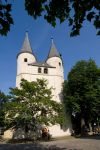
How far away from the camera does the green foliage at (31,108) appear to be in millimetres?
31875

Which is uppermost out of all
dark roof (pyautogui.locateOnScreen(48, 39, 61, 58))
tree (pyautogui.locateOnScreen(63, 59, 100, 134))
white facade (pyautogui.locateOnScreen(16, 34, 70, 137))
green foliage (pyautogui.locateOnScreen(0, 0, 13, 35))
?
dark roof (pyautogui.locateOnScreen(48, 39, 61, 58))

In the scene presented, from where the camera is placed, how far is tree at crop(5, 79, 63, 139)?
31.9 m

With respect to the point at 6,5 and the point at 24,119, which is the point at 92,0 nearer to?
the point at 6,5

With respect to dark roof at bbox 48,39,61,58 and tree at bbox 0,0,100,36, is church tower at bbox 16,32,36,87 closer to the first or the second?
dark roof at bbox 48,39,61,58

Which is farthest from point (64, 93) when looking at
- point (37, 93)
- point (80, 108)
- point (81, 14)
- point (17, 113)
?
point (81, 14)

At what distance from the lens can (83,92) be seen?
43.5 meters

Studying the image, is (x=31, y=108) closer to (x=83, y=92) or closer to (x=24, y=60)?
(x=83, y=92)

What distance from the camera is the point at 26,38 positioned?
55.8m

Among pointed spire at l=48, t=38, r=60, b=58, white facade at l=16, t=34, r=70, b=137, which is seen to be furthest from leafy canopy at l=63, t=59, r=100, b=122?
pointed spire at l=48, t=38, r=60, b=58

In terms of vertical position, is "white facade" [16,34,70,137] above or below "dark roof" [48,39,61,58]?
below

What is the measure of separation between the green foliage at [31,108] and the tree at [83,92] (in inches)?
374

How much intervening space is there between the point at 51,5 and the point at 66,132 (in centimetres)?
4154

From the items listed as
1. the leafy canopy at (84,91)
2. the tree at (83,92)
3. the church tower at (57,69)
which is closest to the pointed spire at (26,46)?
the church tower at (57,69)

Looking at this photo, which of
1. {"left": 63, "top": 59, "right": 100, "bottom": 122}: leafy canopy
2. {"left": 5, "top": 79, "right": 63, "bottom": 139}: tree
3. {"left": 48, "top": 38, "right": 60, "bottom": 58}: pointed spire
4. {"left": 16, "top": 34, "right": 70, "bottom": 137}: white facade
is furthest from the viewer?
{"left": 48, "top": 38, "right": 60, "bottom": 58}: pointed spire
